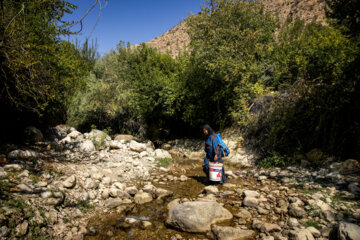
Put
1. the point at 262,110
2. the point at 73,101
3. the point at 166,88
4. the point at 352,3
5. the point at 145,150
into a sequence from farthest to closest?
the point at 73,101, the point at 166,88, the point at 145,150, the point at 262,110, the point at 352,3

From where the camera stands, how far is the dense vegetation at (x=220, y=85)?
5580 mm

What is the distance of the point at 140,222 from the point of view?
395cm

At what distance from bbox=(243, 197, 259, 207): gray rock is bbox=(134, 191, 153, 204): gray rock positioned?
2147 millimetres

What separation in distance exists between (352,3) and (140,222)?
6.98 m

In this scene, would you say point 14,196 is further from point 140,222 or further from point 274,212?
point 274,212

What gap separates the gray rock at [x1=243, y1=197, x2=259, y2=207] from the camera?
4.40m

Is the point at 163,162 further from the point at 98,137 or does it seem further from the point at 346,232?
the point at 346,232

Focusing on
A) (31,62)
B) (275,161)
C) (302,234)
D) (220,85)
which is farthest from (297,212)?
(220,85)

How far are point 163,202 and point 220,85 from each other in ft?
24.0

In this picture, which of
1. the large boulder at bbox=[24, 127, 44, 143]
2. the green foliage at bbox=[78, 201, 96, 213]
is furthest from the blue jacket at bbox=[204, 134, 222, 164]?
the large boulder at bbox=[24, 127, 44, 143]

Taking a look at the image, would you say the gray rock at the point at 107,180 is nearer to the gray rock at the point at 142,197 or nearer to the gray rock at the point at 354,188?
the gray rock at the point at 142,197

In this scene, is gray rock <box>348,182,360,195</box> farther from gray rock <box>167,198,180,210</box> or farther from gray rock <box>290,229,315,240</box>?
gray rock <box>167,198,180,210</box>

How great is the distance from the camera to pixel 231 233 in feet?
11.0

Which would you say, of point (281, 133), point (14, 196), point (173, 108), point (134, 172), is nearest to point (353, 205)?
point (281, 133)
